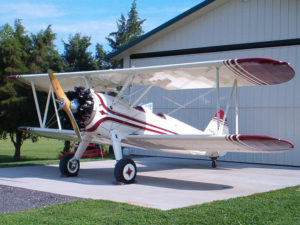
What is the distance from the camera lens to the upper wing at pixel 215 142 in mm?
7859

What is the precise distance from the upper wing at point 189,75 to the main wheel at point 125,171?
2226mm

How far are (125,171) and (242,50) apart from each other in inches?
342

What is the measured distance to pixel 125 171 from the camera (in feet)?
29.9

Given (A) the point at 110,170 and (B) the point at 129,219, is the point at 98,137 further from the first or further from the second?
(B) the point at 129,219

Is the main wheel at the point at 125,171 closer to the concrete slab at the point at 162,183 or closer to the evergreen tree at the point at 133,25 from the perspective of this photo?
the concrete slab at the point at 162,183

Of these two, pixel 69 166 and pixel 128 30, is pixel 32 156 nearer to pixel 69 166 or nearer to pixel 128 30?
pixel 69 166

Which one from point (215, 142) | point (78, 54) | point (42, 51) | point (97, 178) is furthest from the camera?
point (78, 54)

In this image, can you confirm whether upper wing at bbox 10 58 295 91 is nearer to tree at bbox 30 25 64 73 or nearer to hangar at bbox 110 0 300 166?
hangar at bbox 110 0 300 166

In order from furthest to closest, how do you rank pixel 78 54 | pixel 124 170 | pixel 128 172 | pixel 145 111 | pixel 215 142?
pixel 78 54 → pixel 145 111 → pixel 128 172 → pixel 124 170 → pixel 215 142

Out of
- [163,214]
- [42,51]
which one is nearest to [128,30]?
[42,51]

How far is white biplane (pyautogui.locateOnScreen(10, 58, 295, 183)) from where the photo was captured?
8375 mm

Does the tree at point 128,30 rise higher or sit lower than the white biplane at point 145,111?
higher

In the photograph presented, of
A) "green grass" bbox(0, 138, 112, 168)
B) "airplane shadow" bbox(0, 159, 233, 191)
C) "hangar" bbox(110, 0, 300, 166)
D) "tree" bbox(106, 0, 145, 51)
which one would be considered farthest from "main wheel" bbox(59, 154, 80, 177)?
"tree" bbox(106, 0, 145, 51)

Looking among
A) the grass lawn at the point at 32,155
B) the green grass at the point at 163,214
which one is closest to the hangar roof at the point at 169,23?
the grass lawn at the point at 32,155
